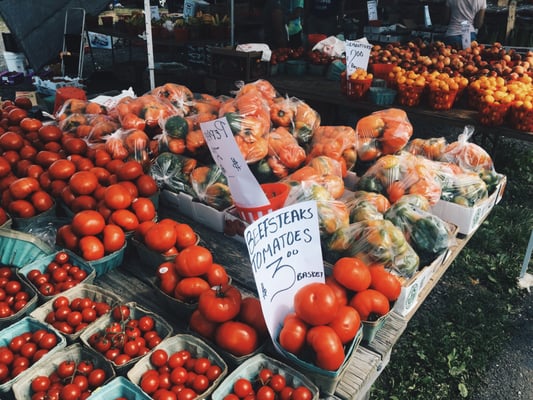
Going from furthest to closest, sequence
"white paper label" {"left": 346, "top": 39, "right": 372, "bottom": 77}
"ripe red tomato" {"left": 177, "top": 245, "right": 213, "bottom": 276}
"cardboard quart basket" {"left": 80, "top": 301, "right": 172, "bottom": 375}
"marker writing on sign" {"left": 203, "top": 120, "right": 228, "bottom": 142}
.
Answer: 1. "white paper label" {"left": 346, "top": 39, "right": 372, "bottom": 77}
2. "marker writing on sign" {"left": 203, "top": 120, "right": 228, "bottom": 142}
3. "ripe red tomato" {"left": 177, "top": 245, "right": 213, "bottom": 276}
4. "cardboard quart basket" {"left": 80, "top": 301, "right": 172, "bottom": 375}

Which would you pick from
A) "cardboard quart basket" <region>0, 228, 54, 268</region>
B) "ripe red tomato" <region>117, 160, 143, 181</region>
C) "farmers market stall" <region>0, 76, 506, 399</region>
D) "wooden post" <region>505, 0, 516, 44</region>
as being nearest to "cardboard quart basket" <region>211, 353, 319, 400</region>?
"farmers market stall" <region>0, 76, 506, 399</region>

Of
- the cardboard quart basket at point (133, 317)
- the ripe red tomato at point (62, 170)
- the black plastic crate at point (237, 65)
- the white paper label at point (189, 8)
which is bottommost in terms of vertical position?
the cardboard quart basket at point (133, 317)

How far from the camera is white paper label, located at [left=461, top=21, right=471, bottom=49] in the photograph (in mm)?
6074

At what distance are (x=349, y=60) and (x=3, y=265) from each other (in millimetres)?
3573

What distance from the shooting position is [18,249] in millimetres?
1892

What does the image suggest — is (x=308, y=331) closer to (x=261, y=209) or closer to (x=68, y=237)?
(x=261, y=209)

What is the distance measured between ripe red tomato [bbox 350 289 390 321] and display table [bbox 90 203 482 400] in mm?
138

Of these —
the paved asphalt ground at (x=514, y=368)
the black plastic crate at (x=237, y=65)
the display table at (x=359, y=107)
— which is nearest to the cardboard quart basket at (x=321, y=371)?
the paved asphalt ground at (x=514, y=368)

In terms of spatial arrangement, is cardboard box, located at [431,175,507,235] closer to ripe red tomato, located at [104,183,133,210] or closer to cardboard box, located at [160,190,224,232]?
cardboard box, located at [160,190,224,232]

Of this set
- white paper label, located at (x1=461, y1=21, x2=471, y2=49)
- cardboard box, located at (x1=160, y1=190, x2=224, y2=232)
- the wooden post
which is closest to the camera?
cardboard box, located at (x1=160, y1=190, x2=224, y2=232)

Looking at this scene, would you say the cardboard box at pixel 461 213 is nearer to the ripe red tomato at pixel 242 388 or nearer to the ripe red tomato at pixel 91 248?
the ripe red tomato at pixel 242 388

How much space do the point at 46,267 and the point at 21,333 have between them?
0.35 metres

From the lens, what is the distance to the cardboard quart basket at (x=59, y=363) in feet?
4.37

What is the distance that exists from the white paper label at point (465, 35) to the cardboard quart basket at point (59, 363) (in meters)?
6.27
